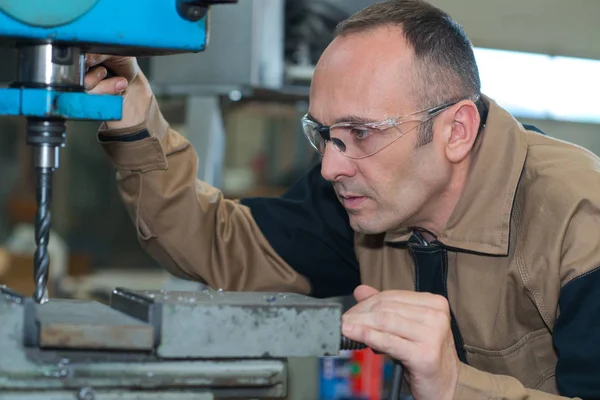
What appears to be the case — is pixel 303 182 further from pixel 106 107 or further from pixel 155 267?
pixel 155 267

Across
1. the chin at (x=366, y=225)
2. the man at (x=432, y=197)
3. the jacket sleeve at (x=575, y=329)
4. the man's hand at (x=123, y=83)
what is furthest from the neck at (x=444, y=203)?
the man's hand at (x=123, y=83)

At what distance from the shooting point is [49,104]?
0.85 m

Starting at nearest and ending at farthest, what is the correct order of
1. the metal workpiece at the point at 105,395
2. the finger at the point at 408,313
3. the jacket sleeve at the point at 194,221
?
the metal workpiece at the point at 105,395
the finger at the point at 408,313
the jacket sleeve at the point at 194,221

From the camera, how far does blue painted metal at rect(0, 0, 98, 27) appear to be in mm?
838

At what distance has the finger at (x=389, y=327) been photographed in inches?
36.0

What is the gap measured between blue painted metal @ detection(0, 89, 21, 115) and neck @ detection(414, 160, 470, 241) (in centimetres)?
69

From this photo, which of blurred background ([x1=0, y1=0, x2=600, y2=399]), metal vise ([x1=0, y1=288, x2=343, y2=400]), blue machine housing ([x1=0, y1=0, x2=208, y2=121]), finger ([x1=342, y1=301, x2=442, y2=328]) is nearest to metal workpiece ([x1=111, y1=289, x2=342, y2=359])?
metal vise ([x1=0, y1=288, x2=343, y2=400])

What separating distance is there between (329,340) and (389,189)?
48cm

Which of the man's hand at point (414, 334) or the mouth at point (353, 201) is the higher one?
the mouth at point (353, 201)

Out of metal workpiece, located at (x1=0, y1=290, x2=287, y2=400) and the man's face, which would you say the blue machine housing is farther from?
the man's face

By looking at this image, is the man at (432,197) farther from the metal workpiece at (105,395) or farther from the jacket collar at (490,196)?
the metal workpiece at (105,395)

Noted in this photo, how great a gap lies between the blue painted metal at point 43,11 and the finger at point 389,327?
1.43 feet

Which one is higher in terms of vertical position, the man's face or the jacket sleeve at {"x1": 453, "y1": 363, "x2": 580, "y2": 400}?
the man's face

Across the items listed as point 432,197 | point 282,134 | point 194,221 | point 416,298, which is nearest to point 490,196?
point 432,197
